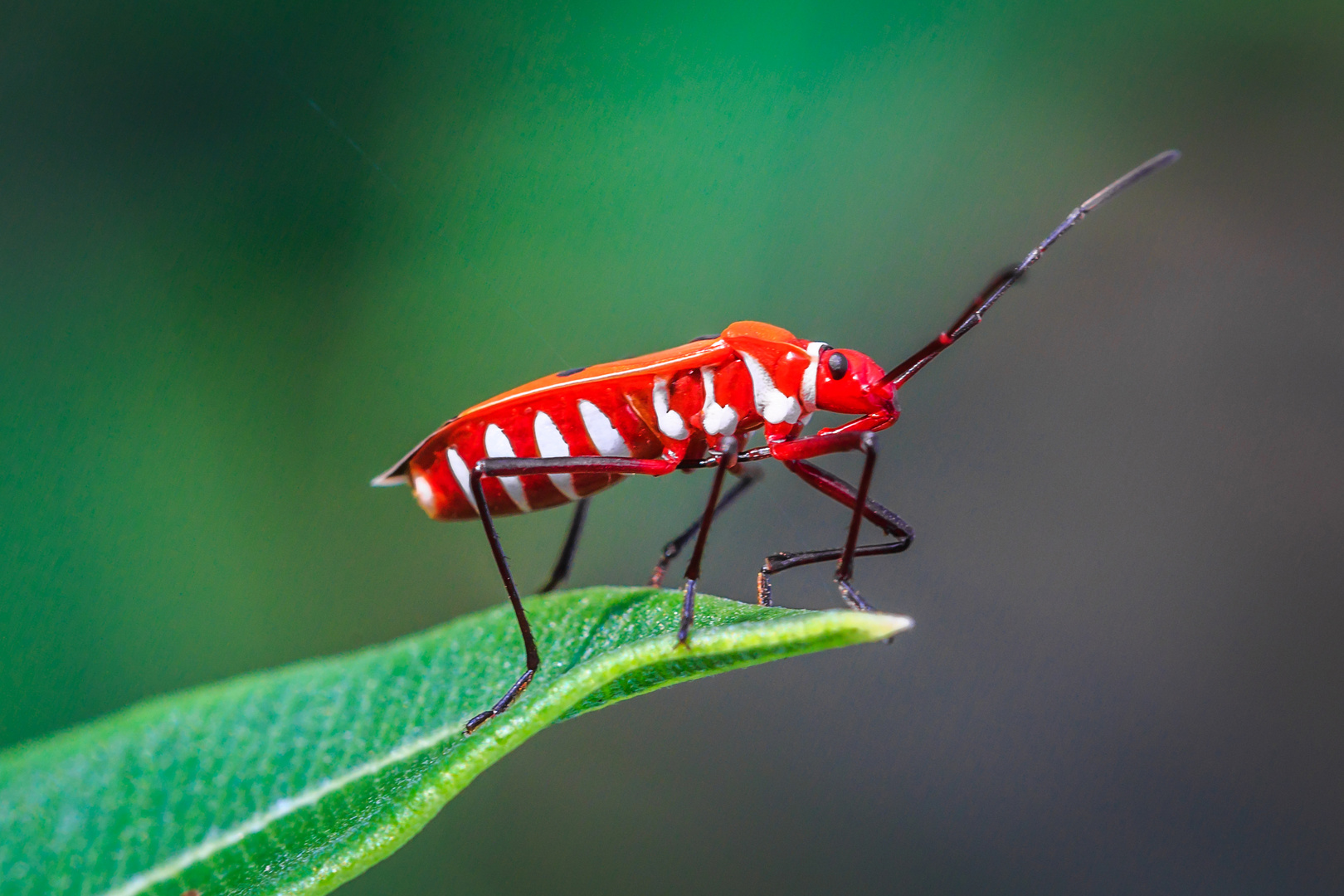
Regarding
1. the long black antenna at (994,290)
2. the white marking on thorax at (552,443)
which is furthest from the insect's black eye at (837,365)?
the white marking on thorax at (552,443)

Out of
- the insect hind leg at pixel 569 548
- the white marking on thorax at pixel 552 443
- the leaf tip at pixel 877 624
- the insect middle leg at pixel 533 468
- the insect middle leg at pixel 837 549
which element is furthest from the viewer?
the insect hind leg at pixel 569 548

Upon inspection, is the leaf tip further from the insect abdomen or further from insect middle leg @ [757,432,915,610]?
the insect abdomen

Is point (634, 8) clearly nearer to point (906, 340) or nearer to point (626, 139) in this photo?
point (626, 139)

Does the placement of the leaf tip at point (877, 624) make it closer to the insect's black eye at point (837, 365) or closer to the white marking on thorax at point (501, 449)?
the insect's black eye at point (837, 365)

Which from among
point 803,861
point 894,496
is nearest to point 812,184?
point 894,496

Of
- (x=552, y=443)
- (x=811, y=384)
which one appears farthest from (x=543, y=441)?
(x=811, y=384)

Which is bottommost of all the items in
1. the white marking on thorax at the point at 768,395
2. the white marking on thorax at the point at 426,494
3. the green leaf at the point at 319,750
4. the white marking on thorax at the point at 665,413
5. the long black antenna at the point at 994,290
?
the green leaf at the point at 319,750

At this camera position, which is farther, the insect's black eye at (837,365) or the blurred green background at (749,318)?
the blurred green background at (749,318)
